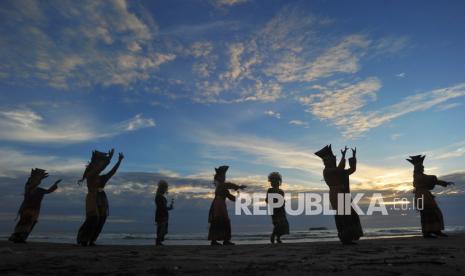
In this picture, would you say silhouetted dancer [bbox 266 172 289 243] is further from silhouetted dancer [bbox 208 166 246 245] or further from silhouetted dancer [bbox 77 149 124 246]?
silhouetted dancer [bbox 77 149 124 246]

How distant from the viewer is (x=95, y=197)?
11.5 meters

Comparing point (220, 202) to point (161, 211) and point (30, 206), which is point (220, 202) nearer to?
point (161, 211)

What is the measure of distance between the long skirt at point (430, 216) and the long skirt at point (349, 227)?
381cm

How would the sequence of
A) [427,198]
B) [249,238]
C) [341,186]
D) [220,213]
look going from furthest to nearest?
[249,238] < [220,213] < [427,198] < [341,186]

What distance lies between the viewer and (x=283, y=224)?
1374 centimetres

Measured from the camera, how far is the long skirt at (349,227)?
10.2 metres

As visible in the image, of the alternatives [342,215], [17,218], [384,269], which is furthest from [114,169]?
[384,269]

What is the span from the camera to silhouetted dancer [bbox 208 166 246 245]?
13.0 m

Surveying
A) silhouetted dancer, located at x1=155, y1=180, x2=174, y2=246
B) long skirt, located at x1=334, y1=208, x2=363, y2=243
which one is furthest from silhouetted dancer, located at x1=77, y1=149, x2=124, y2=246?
long skirt, located at x1=334, y1=208, x2=363, y2=243

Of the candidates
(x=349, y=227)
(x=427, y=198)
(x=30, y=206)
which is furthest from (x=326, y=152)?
(x=30, y=206)

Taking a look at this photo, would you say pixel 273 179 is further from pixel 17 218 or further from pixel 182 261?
pixel 17 218

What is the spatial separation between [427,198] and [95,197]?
10899 millimetres

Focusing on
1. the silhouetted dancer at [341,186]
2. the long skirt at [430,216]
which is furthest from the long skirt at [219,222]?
the long skirt at [430,216]

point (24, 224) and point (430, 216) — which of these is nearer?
Result: point (430, 216)
